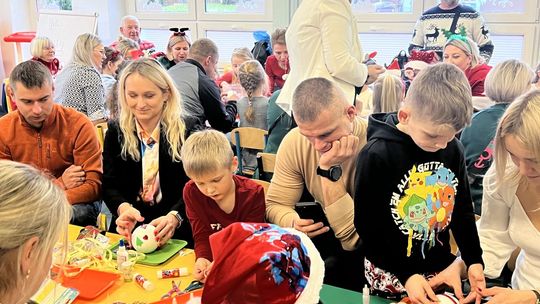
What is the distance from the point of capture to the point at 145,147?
7.73 ft

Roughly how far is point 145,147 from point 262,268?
52.6 inches

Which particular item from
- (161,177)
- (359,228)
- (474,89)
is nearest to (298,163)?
(359,228)

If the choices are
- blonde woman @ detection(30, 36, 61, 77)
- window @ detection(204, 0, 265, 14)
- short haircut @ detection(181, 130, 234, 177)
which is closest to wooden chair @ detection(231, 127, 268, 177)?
short haircut @ detection(181, 130, 234, 177)

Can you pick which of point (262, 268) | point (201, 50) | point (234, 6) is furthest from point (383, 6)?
point (262, 268)

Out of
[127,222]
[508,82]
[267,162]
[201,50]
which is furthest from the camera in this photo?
[201,50]

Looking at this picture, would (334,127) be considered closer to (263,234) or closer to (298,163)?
(298,163)

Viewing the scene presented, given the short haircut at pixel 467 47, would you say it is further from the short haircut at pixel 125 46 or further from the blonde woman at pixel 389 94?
the short haircut at pixel 125 46

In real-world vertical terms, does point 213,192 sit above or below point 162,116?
below

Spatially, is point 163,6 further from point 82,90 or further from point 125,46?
point 82,90

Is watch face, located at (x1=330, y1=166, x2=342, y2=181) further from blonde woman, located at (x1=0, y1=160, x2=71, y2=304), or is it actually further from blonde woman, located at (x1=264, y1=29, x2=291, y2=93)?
blonde woman, located at (x1=264, y1=29, x2=291, y2=93)

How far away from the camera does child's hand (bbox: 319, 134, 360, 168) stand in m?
1.83

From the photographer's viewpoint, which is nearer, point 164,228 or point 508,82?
point 164,228

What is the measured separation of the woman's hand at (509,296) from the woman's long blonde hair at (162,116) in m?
1.38

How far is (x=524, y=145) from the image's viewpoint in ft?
5.03
